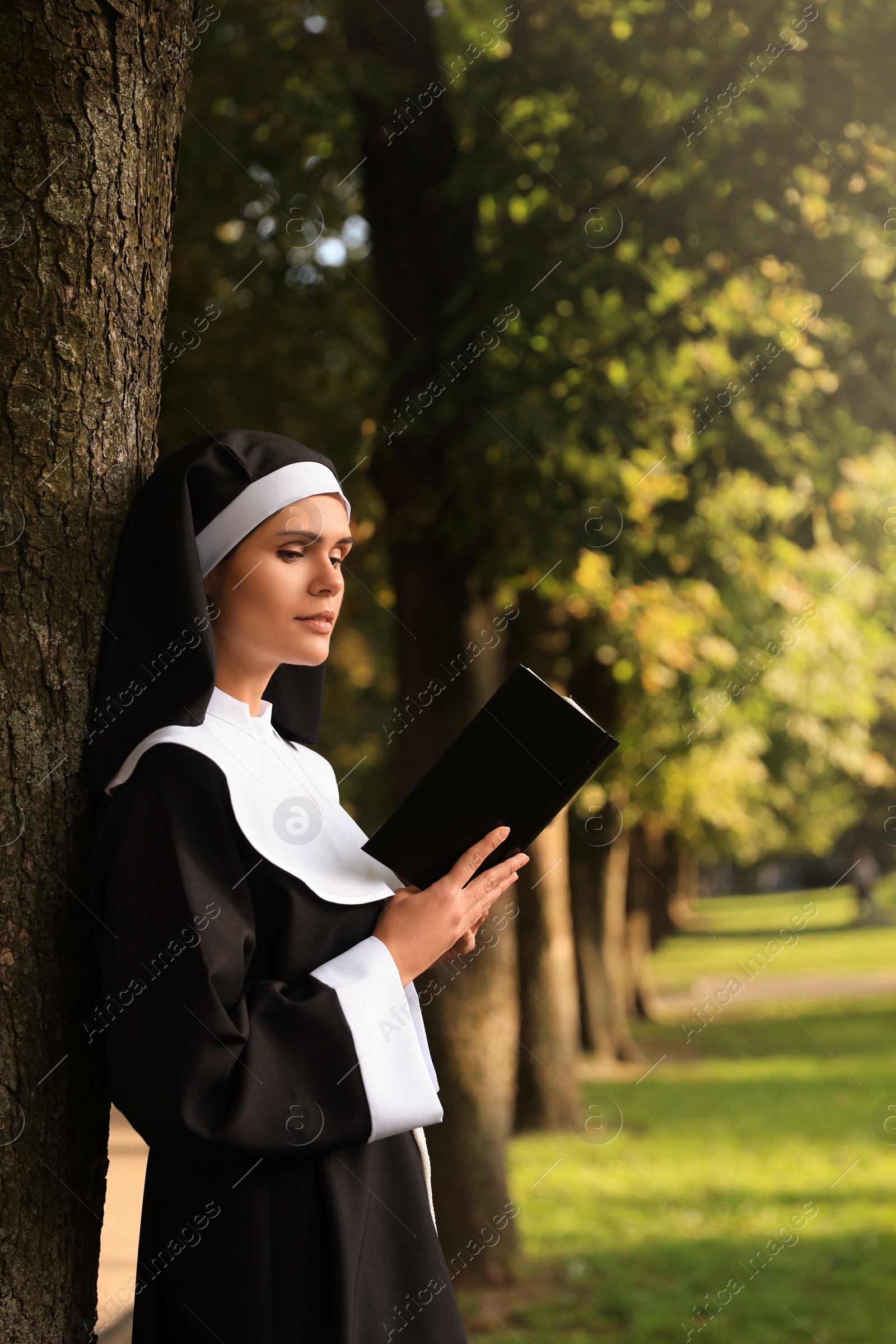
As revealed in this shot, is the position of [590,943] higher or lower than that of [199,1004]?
lower

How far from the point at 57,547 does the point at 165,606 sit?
233mm

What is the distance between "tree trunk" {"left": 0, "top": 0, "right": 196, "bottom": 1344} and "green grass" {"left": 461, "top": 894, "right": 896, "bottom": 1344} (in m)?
4.86

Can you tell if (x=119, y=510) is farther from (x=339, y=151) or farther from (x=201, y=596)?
(x=339, y=151)

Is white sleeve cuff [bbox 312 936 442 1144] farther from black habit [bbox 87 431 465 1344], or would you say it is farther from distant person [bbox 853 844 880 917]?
distant person [bbox 853 844 880 917]

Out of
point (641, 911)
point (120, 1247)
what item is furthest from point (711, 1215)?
point (641, 911)

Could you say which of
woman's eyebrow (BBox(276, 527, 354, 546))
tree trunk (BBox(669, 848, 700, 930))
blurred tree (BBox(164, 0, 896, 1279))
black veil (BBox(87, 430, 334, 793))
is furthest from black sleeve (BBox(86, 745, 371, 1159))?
tree trunk (BBox(669, 848, 700, 930))

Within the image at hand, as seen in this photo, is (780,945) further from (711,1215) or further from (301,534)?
(301,534)

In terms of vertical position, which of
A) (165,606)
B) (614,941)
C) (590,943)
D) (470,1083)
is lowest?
(614,941)

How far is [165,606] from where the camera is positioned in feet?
6.73

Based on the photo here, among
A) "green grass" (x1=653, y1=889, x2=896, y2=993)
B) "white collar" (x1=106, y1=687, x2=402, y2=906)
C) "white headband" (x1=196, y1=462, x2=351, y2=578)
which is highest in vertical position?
A: "white headband" (x1=196, y1=462, x2=351, y2=578)

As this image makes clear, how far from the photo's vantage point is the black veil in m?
1.97

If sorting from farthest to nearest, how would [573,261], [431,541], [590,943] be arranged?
[590,943], [431,541], [573,261]

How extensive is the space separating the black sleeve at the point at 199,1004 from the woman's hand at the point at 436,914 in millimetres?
178

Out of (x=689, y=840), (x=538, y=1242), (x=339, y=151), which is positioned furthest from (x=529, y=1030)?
(x=689, y=840)
